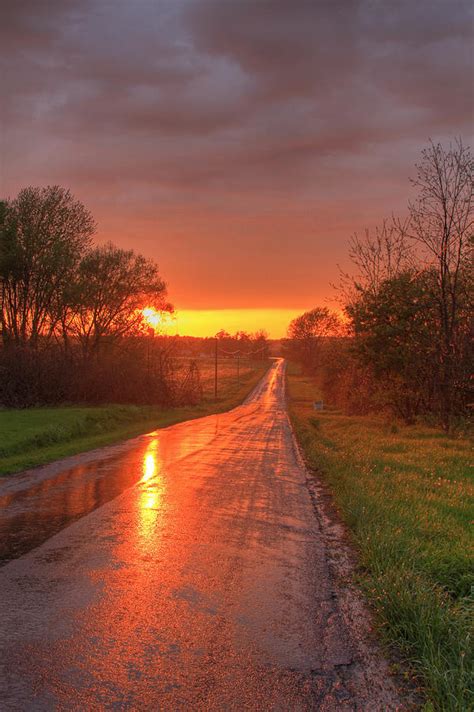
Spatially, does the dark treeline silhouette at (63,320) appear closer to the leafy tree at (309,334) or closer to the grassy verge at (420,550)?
the grassy verge at (420,550)

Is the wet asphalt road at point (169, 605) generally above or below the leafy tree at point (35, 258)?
below

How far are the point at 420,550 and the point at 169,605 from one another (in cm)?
335

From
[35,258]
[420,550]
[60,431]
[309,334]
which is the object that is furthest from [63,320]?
[309,334]

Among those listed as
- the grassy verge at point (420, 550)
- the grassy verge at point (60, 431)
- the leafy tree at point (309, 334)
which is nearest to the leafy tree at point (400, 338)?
the grassy verge at point (420, 550)

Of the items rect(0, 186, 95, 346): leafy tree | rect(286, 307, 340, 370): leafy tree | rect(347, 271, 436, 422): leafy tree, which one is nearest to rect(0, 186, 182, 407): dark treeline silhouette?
rect(0, 186, 95, 346): leafy tree

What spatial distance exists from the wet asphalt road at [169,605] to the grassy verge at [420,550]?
1.60ft

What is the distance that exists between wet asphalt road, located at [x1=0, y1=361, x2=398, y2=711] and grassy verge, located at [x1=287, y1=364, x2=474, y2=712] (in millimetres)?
487

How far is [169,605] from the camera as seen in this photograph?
5.21m

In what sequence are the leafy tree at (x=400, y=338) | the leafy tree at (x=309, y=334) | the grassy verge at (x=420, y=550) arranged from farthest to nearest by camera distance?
the leafy tree at (x=309, y=334) → the leafy tree at (x=400, y=338) → the grassy verge at (x=420, y=550)

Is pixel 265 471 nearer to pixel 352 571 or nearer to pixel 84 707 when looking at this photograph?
pixel 352 571

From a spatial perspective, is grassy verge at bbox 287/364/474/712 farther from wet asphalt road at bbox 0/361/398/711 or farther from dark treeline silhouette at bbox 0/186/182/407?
dark treeline silhouette at bbox 0/186/182/407

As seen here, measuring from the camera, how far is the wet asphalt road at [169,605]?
379 cm

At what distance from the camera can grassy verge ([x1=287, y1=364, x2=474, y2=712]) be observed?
4.12m

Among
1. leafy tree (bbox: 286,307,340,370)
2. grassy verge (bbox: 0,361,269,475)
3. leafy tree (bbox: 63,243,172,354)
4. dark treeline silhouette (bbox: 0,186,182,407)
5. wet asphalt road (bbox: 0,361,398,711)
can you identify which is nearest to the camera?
wet asphalt road (bbox: 0,361,398,711)
